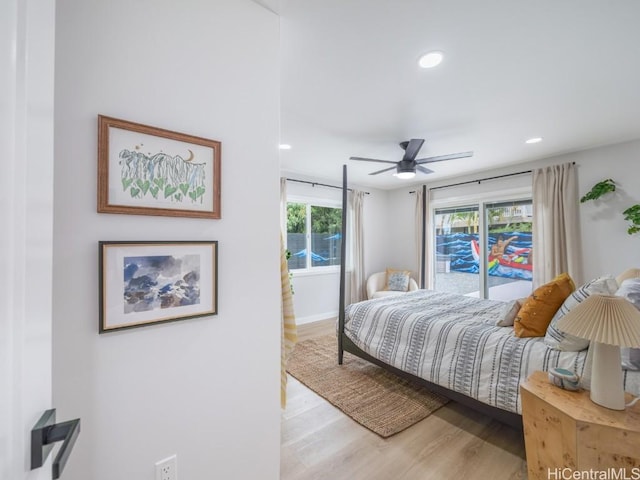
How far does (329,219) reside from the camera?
524 centimetres

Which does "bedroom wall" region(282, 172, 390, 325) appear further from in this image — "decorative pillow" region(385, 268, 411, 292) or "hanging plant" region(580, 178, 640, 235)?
"hanging plant" region(580, 178, 640, 235)

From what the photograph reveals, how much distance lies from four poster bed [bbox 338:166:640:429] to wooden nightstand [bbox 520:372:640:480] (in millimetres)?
364

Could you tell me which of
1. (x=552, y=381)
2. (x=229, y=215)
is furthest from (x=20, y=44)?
(x=552, y=381)

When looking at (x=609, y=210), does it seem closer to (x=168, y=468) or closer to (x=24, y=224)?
(x=168, y=468)

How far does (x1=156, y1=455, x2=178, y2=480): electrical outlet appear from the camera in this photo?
1.05 m

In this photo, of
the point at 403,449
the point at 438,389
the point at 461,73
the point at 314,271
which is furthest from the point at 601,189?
the point at 314,271

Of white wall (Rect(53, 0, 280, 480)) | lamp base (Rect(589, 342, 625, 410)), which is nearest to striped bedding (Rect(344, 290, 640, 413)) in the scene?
lamp base (Rect(589, 342, 625, 410))

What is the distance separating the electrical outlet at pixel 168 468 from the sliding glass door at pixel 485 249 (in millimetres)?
4652

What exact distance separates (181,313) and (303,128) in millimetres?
2296

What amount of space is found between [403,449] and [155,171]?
2.18m

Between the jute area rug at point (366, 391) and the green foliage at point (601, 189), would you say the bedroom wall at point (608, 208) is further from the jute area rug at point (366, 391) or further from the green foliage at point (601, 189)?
the jute area rug at point (366, 391)

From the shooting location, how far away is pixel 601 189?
10.7 ft

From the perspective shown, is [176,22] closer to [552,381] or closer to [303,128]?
[303,128]

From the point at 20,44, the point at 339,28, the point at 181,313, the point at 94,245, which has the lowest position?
the point at 181,313
